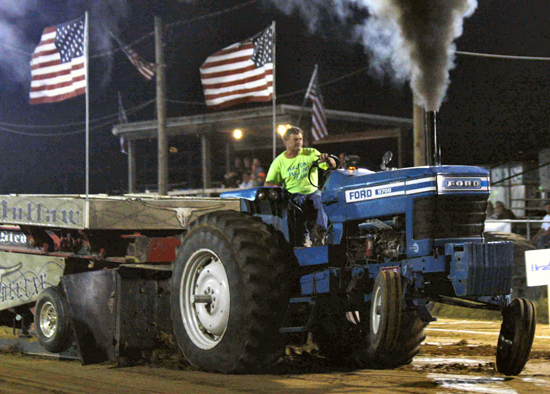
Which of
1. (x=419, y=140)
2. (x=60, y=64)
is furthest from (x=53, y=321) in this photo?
(x=419, y=140)

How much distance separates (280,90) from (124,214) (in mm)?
17938

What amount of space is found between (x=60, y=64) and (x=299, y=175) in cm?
795

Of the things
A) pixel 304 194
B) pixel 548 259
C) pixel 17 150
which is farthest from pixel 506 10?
pixel 17 150

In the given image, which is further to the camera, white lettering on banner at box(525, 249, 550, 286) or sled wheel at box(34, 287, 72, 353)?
white lettering on banner at box(525, 249, 550, 286)

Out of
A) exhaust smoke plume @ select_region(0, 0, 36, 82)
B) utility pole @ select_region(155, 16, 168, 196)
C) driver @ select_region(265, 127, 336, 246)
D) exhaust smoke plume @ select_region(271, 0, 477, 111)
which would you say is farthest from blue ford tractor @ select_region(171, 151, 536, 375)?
exhaust smoke plume @ select_region(0, 0, 36, 82)

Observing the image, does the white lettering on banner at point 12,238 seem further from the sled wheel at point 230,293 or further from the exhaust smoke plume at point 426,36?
the exhaust smoke plume at point 426,36

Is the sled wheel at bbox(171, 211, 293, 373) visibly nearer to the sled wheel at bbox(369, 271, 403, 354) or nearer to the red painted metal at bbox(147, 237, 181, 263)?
the red painted metal at bbox(147, 237, 181, 263)

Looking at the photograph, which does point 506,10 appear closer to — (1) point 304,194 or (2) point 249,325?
(1) point 304,194

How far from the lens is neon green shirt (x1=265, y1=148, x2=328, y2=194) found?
804 centimetres

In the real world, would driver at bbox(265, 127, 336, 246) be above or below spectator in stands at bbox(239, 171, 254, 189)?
below

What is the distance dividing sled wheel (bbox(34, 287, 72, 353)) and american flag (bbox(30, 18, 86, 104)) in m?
5.96

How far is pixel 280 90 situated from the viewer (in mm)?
26469

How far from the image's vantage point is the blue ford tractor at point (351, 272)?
21.0ft

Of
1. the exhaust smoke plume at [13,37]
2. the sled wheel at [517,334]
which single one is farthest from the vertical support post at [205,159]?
the sled wheel at [517,334]
